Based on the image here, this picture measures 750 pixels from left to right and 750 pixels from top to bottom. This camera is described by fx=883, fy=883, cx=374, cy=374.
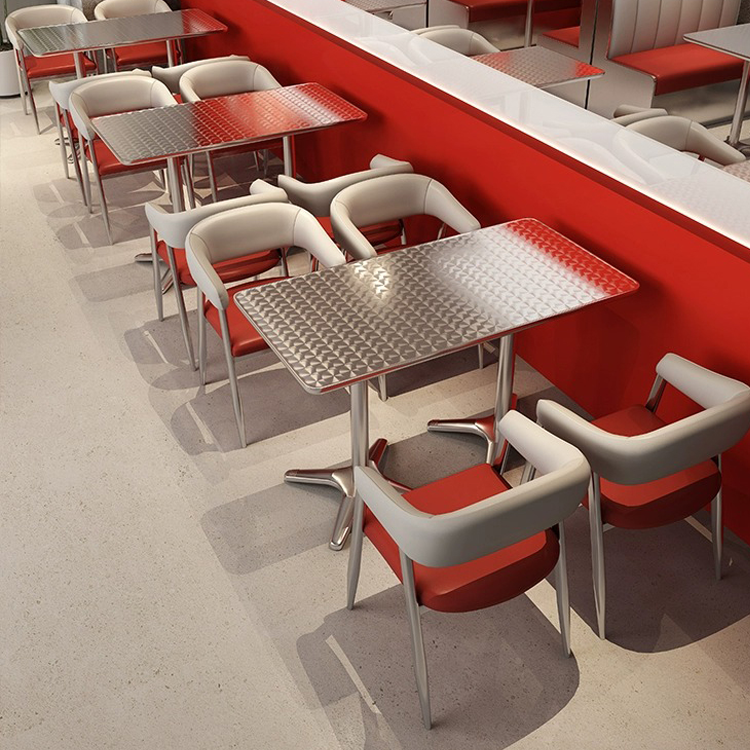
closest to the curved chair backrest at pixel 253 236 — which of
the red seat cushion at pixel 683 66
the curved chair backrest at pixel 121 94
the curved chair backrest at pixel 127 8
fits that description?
the curved chair backrest at pixel 121 94

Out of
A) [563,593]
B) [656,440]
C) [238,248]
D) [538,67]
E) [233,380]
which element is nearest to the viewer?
[656,440]

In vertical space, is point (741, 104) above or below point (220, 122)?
below

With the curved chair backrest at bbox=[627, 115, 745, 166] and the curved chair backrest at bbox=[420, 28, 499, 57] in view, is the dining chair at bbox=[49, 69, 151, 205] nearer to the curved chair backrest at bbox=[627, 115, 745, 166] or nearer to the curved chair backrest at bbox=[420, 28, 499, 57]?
the curved chair backrest at bbox=[420, 28, 499, 57]

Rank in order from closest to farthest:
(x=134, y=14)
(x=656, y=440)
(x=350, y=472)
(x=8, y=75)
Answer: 1. (x=656, y=440)
2. (x=350, y=472)
3. (x=134, y=14)
4. (x=8, y=75)

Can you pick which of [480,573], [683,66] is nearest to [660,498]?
[480,573]

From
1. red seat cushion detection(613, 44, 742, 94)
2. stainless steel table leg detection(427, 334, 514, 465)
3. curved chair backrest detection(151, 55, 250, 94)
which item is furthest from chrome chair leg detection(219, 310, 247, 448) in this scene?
red seat cushion detection(613, 44, 742, 94)

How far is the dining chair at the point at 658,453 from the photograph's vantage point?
2.34 meters

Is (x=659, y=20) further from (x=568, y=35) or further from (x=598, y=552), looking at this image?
(x=598, y=552)

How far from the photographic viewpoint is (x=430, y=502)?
2572 millimetres

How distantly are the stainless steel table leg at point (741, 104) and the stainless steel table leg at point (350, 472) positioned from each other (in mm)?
2516

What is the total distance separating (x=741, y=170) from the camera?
3.33 m

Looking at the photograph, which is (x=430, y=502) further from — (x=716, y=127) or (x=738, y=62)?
(x=738, y=62)

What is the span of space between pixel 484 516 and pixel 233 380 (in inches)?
60.7

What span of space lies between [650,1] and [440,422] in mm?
3148
